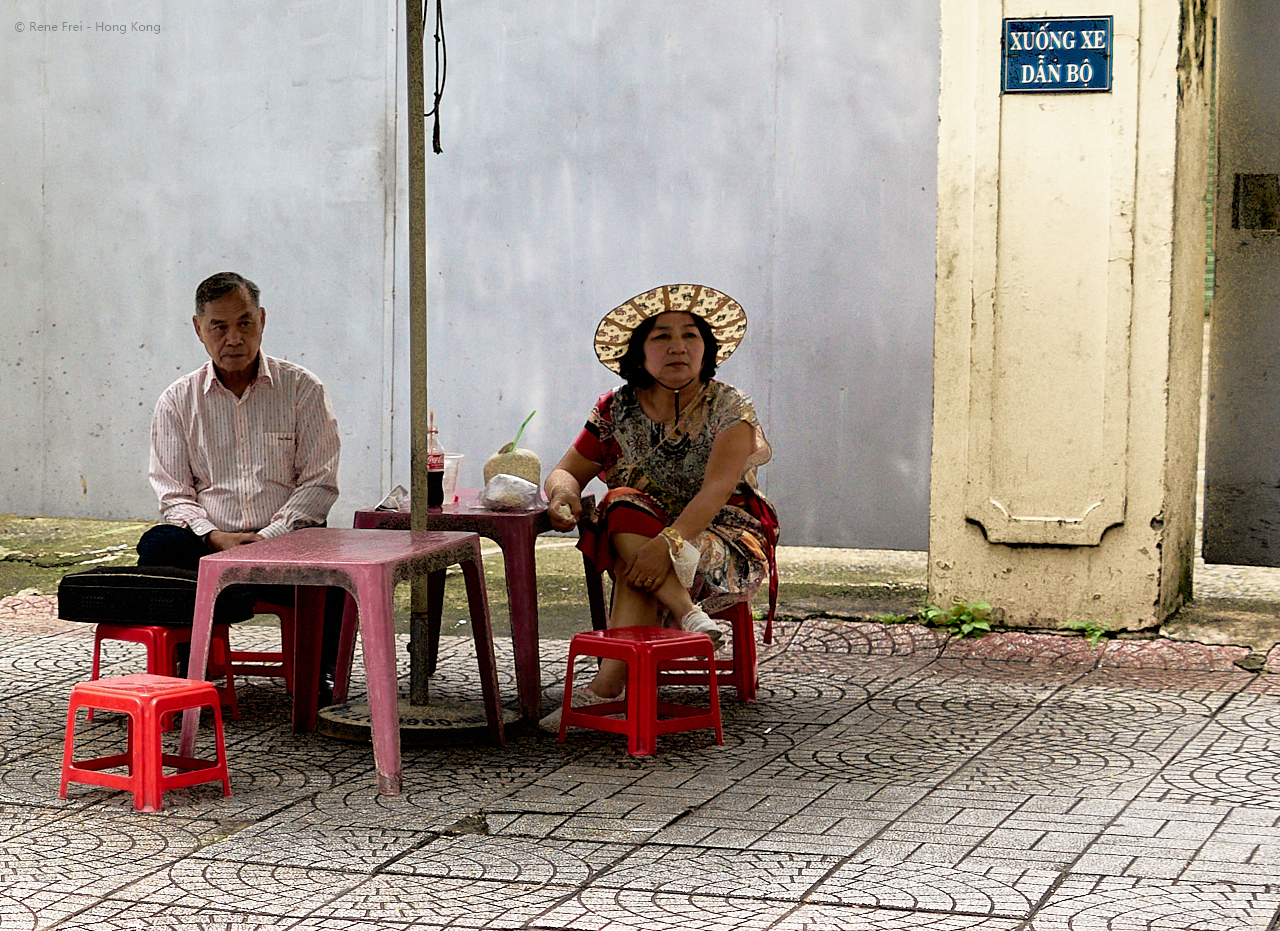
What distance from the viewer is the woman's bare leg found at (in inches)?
203

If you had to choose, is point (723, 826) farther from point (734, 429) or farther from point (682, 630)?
point (734, 429)

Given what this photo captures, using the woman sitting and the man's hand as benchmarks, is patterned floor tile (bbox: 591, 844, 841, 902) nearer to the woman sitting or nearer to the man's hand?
the woman sitting

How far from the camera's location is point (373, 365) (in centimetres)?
872

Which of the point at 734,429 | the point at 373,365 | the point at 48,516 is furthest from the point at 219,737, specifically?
the point at 48,516

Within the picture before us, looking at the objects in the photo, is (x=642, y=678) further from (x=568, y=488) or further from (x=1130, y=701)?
(x=1130, y=701)

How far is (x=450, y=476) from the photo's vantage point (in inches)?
214

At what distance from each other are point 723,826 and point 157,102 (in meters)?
6.18

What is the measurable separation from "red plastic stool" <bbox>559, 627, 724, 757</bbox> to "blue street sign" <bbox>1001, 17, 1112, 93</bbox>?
104 inches

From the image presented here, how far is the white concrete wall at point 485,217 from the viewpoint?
8.05 m

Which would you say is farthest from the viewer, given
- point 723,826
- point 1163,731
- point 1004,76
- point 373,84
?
point 373,84

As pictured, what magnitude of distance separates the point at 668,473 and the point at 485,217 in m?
3.49

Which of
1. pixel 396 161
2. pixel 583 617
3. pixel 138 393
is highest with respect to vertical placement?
pixel 396 161

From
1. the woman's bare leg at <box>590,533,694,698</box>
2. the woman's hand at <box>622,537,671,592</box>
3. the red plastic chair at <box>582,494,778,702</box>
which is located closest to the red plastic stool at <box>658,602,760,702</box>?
the red plastic chair at <box>582,494,778,702</box>

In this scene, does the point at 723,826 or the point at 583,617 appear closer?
the point at 723,826
